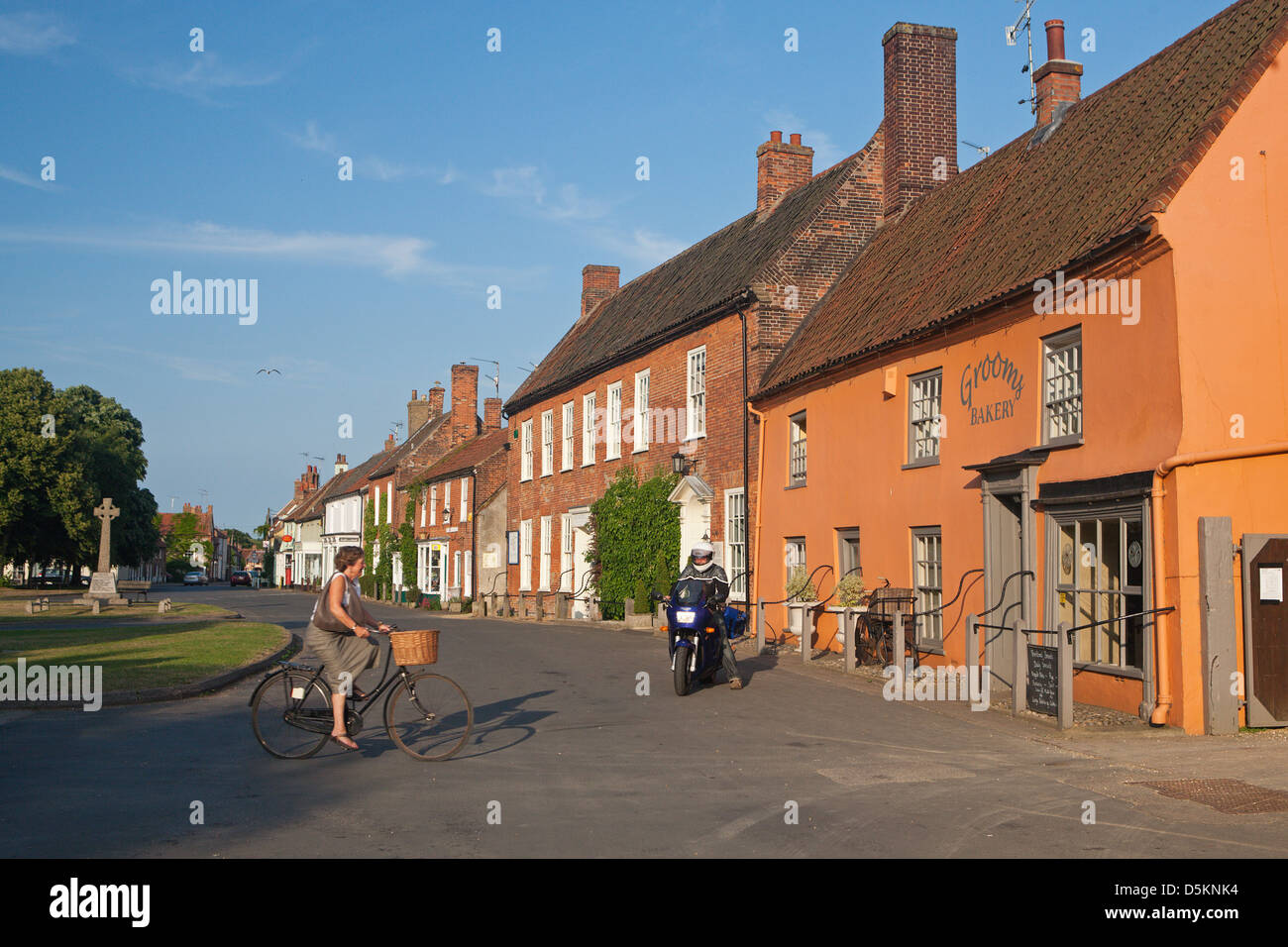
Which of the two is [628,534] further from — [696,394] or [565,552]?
[565,552]

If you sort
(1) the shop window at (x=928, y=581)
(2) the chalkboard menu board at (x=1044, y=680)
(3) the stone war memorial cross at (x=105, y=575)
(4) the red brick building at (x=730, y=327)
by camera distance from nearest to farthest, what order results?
(2) the chalkboard menu board at (x=1044, y=680) → (1) the shop window at (x=928, y=581) → (4) the red brick building at (x=730, y=327) → (3) the stone war memorial cross at (x=105, y=575)

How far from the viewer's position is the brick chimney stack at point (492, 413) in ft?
182

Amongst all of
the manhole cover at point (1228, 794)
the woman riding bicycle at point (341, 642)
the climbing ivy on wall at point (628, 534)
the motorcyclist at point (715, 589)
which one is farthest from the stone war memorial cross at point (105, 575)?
the manhole cover at point (1228, 794)

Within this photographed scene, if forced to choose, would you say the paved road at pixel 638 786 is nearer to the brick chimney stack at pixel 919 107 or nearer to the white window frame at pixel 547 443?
the brick chimney stack at pixel 919 107

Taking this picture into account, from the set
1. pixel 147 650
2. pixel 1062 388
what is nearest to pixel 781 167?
pixel 1062 388

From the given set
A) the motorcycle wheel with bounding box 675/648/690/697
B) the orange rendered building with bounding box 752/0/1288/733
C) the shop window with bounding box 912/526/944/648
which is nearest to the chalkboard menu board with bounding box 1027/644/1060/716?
the orange rendered building with bounding box 752/0/1288/733

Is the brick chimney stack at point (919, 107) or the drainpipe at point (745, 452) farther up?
the brick chimney stack at point (919, 107)

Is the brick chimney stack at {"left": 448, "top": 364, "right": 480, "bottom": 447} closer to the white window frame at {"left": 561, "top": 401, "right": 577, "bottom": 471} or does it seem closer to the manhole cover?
the white window frame at {"left": 561, "top": 401, "right": 577, "bottom": 471}

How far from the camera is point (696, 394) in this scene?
87.5 ft

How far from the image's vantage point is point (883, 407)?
60.3 feet

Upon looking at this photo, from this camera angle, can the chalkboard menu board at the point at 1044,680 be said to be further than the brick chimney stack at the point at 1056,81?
No

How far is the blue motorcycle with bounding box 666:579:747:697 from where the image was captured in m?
14.1

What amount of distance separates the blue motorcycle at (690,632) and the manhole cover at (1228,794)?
20.3 ft
